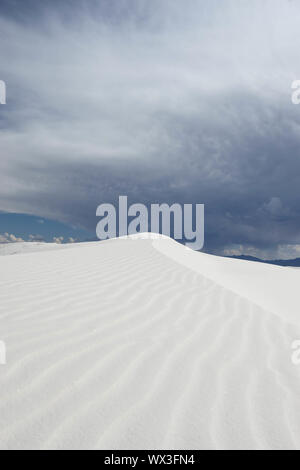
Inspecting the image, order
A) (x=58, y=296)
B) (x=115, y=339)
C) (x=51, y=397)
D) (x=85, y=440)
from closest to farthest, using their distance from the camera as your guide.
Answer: (x=85, y=440), (x=51, y=397), (x=115, y=339), (x=58, y=296)

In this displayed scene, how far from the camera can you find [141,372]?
2910 mm

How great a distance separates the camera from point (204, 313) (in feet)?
16.1

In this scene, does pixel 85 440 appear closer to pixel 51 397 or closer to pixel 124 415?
pixel 124 415

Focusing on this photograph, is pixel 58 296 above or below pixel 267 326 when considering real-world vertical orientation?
above

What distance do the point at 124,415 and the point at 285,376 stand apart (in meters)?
1.63

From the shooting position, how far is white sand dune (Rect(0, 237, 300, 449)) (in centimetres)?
215

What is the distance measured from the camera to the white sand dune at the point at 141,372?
215 centimetres

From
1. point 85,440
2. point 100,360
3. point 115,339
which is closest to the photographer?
point 85,440

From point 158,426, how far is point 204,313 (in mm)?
2807

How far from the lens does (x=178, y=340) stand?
12.2 feet

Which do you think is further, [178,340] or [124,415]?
[178,340]
